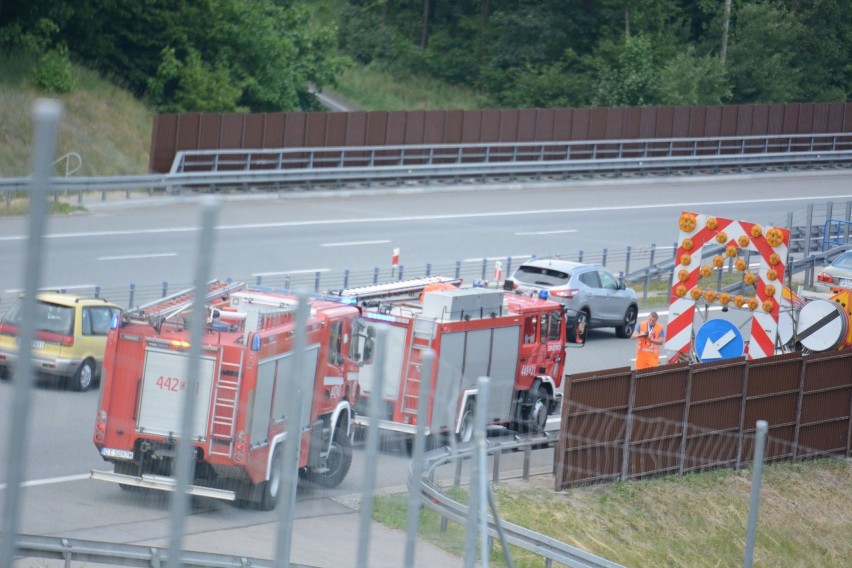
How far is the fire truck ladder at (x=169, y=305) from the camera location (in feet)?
23.3

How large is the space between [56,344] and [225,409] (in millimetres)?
1096

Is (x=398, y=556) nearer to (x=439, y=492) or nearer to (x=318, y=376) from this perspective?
(x=318, y=376)

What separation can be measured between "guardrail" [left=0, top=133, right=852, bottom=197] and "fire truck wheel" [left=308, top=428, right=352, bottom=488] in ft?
77.3

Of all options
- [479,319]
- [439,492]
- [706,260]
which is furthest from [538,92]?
[439,492]

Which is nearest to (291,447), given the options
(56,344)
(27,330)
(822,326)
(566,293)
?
(56,344)

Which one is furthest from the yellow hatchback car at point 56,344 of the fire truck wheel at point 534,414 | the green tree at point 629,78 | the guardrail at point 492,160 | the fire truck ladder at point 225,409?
the green tree at point 629,78

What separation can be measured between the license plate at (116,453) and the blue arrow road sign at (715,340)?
13583 millimetres

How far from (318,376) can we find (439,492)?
3.22m

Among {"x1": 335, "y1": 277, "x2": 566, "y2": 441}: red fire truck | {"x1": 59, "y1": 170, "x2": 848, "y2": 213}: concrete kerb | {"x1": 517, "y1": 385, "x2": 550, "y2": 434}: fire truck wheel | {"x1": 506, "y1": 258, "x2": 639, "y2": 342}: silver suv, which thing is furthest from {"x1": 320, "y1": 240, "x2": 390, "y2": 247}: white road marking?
{"x1": 517, "y1": 385, "x2": 550, "y2": 434}: fire truck wheel

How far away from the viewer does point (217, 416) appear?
633 centimetres

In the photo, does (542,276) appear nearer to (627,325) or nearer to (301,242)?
(627,325)

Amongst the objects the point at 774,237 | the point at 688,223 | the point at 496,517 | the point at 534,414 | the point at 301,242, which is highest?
the point at 688,223

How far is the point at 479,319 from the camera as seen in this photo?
17.6m

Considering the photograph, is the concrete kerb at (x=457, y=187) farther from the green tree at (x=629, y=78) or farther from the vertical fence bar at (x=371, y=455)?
the vertical fence bar at (x=371, y=455)
